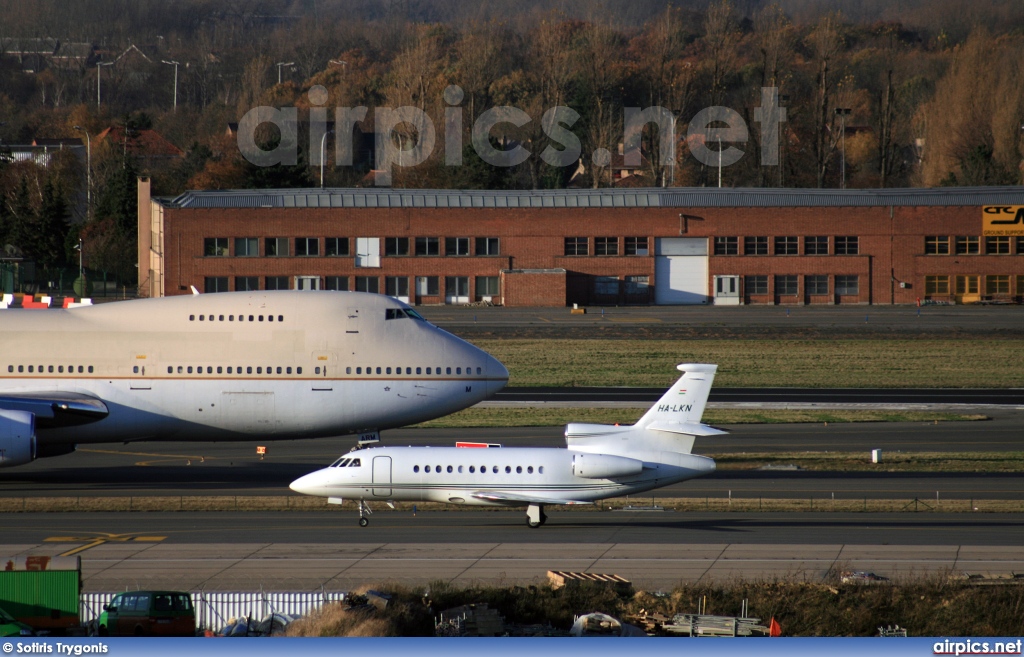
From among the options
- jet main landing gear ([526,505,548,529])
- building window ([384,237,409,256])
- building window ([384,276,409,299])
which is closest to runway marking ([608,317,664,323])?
building window ([384,276,409,299])

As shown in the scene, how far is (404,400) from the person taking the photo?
128ft

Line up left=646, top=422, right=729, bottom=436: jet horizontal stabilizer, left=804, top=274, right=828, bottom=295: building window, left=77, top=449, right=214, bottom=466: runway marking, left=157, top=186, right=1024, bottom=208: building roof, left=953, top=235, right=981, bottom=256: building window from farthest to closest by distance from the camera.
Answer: left=804, top=274, right=828, bottom=295: building window, left=953, top=235, right=981, bottom=256: building window, left=157, top=186, right=1024, bottom=208: building roof, left=77, top=449, right=214, bottom=466: runway marking, left=646, top=422, right=729, bottom=436: jet horizontal stabilizer

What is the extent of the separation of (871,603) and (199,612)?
48.9 ft

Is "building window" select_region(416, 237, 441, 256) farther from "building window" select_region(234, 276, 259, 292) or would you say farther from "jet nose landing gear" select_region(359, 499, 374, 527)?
"jet nose landing gear" select_region(359, 499, 374, 527)

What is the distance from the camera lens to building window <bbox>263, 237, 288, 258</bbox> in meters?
109

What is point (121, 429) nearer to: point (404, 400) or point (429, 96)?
point (404, 400)

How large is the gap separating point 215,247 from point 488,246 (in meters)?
26.0

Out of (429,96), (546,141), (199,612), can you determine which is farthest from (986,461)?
(429,96)

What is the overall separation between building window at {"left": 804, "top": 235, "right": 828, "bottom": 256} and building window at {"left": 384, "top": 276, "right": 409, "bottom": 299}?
38805 mm

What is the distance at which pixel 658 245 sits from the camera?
111 m

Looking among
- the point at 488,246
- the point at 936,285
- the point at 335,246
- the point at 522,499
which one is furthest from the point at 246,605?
the point at 936,285

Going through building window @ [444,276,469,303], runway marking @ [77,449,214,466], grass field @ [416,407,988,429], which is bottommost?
runway marking @ [77,449,214,466]

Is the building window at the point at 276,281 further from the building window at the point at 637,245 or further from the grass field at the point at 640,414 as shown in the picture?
the grass field at the point at 640,414

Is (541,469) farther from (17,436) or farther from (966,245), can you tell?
(966,245)
